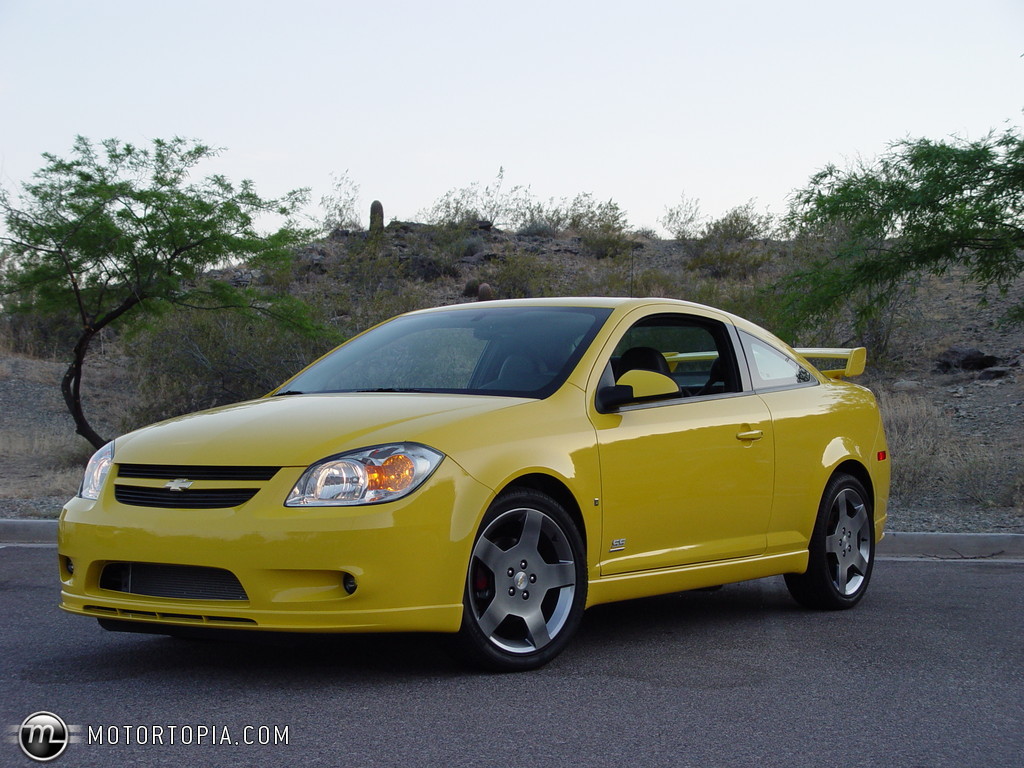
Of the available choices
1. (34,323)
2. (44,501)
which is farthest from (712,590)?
(34,323)

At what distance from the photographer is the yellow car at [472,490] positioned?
4613mm

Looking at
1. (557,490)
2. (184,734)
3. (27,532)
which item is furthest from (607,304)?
(27,532)

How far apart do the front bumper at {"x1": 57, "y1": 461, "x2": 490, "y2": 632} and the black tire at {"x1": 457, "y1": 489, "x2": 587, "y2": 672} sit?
0.56 feet

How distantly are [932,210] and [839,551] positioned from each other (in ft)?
26.1

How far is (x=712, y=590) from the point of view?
25.5ft

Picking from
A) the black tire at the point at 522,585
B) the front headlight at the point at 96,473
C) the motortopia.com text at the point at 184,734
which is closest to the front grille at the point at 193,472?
the front headlight at the point at 96,473

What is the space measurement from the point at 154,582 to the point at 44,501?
7.75 m

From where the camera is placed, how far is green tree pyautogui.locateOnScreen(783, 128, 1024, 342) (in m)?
13.5

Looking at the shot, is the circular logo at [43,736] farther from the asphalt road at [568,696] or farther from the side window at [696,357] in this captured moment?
the side window at [696,357]

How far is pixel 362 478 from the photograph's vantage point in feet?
15.4

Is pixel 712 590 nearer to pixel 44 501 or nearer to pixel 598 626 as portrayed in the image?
pixel 598 626

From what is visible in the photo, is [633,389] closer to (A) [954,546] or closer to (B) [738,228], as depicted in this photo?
(A) [954,546]

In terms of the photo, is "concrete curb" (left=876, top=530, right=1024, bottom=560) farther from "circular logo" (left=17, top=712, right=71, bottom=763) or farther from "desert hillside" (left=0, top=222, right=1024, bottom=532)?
"circular logo" (left=17, top=712, right=71, bottom=763)

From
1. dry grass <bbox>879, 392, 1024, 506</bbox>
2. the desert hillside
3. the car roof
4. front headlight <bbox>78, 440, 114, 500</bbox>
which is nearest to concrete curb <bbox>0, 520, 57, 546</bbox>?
the desert hillside
